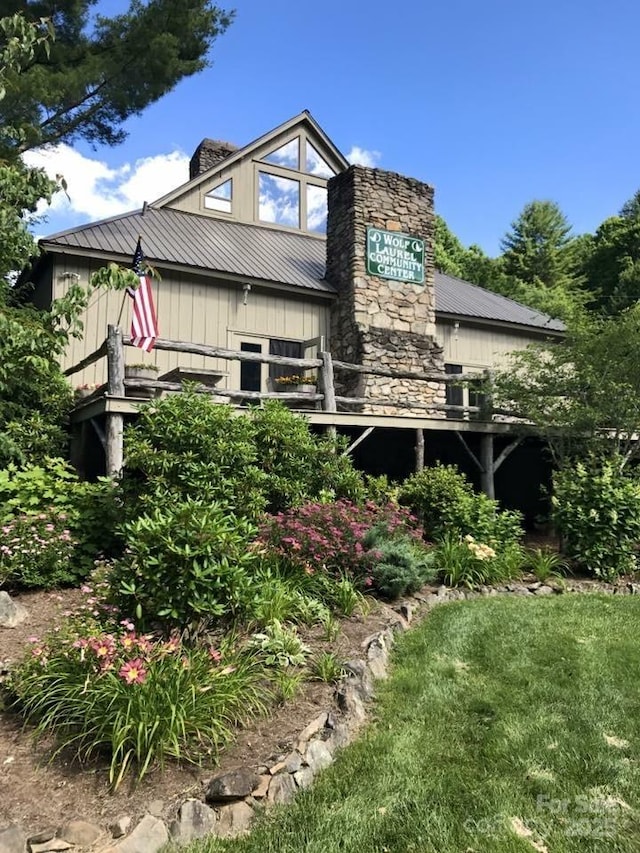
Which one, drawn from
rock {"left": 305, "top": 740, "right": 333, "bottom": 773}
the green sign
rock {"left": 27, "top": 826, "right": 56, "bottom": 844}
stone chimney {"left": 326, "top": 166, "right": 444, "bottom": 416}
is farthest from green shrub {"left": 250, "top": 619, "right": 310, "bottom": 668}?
the green sign

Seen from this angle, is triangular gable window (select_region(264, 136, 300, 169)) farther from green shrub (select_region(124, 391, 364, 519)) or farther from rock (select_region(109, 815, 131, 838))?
rock (select_region(109, 815, 131, 838))

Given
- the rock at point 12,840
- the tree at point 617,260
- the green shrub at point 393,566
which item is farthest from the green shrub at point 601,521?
the tree at point 617,260

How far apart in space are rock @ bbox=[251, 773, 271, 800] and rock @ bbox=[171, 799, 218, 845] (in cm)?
23

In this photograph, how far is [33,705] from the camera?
3.53m

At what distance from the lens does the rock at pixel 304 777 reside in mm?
3211

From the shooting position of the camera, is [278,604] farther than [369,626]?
No

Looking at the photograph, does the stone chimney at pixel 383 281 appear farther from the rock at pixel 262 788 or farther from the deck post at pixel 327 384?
the rock at pixel 262 788

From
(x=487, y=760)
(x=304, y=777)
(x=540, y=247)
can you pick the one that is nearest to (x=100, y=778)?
(x=304, y=777)

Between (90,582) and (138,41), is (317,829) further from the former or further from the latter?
(138,41)

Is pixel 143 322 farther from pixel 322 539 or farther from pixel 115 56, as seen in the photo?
pixel 115 56

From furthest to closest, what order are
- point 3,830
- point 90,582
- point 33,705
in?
point 90,582 < point 33,705 < point 3,830

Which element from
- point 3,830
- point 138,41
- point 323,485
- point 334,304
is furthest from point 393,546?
point 138,41

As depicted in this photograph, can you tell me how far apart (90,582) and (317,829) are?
12.1ft

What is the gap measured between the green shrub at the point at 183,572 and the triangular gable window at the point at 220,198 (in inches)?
462
